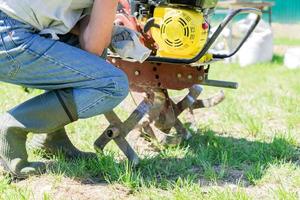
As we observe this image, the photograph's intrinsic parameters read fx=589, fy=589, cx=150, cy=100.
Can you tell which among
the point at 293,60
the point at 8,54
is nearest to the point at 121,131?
the point at 8,54

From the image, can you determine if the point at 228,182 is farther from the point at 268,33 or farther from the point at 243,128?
the point at 268,33

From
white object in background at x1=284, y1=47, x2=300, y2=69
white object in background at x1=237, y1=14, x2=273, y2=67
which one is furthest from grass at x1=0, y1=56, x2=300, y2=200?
white object in background at x1=237, y1=14, x2=273, y2=67

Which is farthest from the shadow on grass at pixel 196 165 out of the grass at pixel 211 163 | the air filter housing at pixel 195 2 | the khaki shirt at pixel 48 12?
the air filter housing at pixel 195 2

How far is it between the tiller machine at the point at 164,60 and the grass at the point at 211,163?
0.52 feet

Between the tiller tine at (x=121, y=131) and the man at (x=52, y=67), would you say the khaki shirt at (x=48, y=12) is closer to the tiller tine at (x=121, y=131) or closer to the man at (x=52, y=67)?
the man at (x=52, y=67)

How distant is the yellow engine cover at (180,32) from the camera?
312cm

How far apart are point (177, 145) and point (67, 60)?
98cm

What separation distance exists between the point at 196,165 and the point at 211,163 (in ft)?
0.29

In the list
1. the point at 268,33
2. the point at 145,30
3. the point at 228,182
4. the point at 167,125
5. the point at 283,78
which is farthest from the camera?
the point at 268,33

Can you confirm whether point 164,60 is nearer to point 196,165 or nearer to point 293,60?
point 196,165

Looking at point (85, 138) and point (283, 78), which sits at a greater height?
point (85, 138)

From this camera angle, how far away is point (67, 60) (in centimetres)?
257

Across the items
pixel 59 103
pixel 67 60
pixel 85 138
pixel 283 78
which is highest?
pixel 67 60

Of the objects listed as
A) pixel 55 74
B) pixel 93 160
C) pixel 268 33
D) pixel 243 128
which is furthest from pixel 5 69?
pixel 268 33
